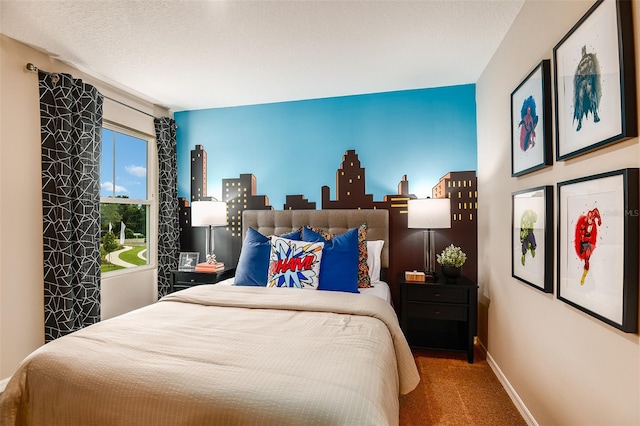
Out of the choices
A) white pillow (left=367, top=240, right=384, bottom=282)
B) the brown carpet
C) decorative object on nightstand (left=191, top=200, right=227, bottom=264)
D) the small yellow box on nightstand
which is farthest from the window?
the brown carpet

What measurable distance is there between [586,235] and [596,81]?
0.63 metres

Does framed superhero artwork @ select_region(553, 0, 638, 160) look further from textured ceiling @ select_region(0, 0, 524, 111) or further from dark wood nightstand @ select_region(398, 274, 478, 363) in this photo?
dark wood nightstand @ select_region(398, 274, 478, 363)

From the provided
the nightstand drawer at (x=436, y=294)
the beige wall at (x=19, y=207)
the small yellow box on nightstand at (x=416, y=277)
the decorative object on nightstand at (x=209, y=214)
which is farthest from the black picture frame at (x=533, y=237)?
the beige wall at (x=19, y=207)

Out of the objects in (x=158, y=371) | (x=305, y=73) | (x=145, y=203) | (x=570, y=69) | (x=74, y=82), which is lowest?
(x=158, y=371)

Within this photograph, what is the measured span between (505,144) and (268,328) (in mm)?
2158

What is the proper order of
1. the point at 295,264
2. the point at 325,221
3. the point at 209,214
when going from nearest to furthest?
1. the point at 295,264
2. the point at 325,221
3. the point at 209,214

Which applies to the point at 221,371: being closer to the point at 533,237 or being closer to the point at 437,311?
the point at 533,237

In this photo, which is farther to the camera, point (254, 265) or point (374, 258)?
point (374, 258)

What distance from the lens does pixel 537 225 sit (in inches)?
69.2

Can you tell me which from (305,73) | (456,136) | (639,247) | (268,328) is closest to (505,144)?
(456,136)

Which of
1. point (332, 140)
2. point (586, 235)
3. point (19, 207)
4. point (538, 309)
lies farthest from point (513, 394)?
point (19, 207)

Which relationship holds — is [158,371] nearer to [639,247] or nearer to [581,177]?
[639,247]

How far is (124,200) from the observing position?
3.41 meters

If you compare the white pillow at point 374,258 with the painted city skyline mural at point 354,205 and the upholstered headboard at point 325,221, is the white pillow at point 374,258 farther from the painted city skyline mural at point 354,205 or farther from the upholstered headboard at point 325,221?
the painted city skyline mural at point 354,205
